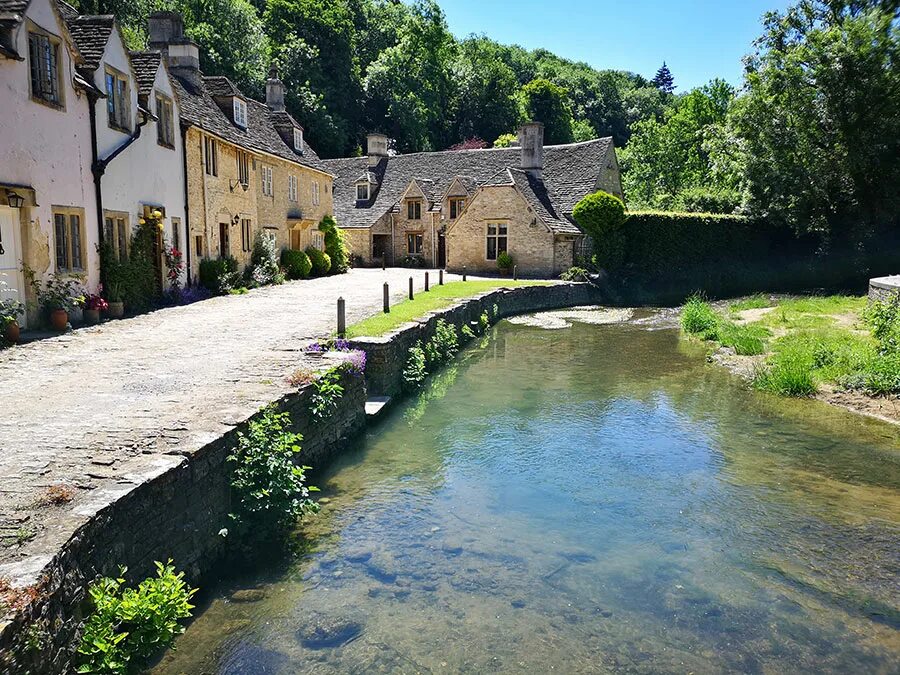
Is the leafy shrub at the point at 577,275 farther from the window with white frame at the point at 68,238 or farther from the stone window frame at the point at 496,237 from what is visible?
the window with white frame at the point at 68,238

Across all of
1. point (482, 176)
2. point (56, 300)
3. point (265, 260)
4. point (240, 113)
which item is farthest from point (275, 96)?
point (56, 300)

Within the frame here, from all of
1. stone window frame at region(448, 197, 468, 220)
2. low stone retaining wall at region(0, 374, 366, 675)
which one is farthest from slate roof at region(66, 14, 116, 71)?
stone window frame at region(448, 197, 468, 220)

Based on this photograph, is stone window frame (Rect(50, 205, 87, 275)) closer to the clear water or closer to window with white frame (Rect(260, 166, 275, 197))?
the clear water

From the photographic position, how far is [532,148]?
4384 centimetres

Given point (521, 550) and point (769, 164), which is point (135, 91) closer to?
point (521, 550)

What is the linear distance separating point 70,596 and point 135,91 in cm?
1831

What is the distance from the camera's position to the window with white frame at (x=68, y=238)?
1597 cm

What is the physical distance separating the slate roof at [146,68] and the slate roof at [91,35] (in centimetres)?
193

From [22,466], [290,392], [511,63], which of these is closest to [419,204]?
[290,392]

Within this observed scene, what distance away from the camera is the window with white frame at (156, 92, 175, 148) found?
2136 centimetres

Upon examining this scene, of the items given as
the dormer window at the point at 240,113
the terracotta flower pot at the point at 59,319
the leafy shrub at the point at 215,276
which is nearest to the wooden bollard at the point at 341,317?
the terracotta flower pot at the point at 59,319

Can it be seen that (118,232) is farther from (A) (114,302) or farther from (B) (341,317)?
(B) (341,317)

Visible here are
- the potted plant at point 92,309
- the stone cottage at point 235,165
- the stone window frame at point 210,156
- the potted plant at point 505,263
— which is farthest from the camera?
the potted plant at point 505,263

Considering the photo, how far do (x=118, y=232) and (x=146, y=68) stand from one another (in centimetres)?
573
